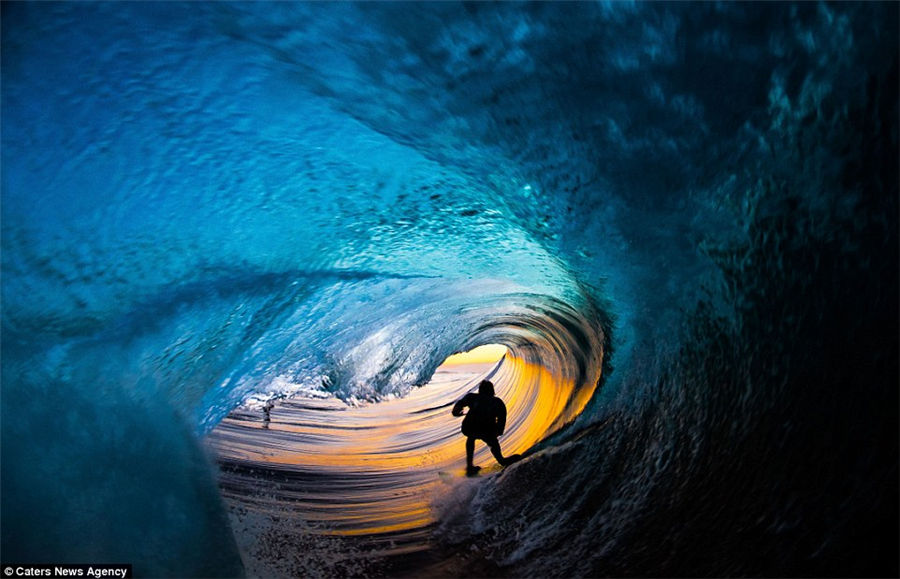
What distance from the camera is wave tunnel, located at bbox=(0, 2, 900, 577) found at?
1.56 metres

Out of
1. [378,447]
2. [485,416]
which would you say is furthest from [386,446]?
[485,416]

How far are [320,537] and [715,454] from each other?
314cm

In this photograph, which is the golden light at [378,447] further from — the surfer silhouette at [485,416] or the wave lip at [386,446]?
the surfer silhouette at [485,416]

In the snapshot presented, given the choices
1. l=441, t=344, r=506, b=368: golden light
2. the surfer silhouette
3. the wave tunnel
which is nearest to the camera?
the wave tunnel

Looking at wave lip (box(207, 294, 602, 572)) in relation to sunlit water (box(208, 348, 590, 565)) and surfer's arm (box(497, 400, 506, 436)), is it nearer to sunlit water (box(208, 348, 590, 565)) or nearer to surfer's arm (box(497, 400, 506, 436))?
sunlit water (box(208, 348, 590, 565))

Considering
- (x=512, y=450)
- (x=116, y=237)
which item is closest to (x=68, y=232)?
(x=116, y=237)

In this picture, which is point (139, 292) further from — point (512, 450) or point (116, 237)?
point (512, 450)

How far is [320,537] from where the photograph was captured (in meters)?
3.75

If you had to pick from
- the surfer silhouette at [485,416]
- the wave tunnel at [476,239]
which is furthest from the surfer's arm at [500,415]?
the wave tunnel at [476,239]

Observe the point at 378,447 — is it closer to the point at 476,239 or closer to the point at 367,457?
the point at 367,457

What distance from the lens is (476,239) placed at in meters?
3.50

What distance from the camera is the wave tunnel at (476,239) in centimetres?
156

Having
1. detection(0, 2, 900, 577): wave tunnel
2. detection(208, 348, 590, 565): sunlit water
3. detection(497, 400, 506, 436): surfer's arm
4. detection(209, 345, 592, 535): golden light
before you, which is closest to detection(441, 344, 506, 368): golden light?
detection(209, 345, 592, 535): golden light

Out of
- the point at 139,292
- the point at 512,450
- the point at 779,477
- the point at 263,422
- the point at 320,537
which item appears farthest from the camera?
the point at 263,422
